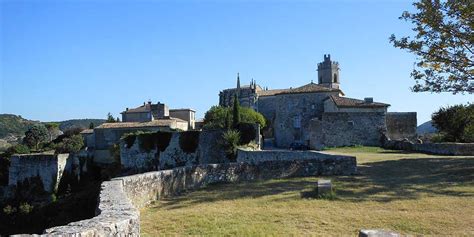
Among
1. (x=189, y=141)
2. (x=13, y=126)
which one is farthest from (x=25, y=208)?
(x=13, y=126)

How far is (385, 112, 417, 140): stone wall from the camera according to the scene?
3981 centimetres

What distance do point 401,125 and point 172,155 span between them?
20.9 m

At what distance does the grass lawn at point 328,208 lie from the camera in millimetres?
9438

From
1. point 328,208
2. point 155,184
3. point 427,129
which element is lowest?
point 328,208

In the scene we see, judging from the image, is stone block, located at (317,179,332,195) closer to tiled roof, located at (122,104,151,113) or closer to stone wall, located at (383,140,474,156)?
stone wall, located at (383,140,474,156)

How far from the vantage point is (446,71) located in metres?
20.1

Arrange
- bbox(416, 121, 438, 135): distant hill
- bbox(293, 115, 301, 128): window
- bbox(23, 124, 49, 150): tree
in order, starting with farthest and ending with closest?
bbox(23, 124, 49, 150): tree, bbox(416, 121, 438, 135): distant hill, bbox(293, 115, 301, 128): window

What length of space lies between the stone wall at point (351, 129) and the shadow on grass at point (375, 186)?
17.4m

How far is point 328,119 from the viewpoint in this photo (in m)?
38.3

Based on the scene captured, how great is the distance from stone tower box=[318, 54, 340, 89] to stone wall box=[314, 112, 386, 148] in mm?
64081

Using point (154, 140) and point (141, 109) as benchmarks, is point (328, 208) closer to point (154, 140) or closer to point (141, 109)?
point (154, 140)

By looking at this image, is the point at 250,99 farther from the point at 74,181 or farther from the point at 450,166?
the point at 450,166

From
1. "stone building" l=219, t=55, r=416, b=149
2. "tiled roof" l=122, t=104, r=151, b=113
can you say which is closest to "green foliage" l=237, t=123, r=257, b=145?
"stone building" l=219, t=55, r=416, b=149

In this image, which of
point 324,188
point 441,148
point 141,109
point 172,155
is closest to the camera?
point 324,188
